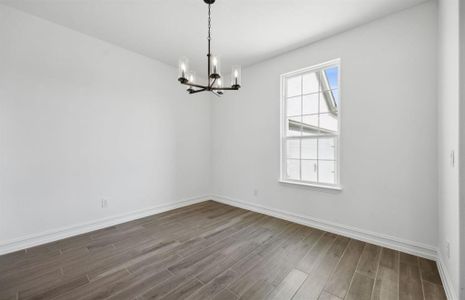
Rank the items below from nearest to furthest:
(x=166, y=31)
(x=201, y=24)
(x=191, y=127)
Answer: (x=201, y=24) < (x=166, y=31) < (x=191, y=127)

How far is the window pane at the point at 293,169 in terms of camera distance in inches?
129

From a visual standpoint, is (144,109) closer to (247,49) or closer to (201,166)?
(201,166)

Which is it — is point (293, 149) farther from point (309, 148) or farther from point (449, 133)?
point (449, 133)

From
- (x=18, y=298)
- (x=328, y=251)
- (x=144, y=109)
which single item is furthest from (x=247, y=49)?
(x=18, y=298)

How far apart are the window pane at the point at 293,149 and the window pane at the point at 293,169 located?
0.09 m

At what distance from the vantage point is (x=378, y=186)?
7.95ft

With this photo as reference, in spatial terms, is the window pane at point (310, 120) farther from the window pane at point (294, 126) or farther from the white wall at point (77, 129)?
the white wall at point (77, 129)

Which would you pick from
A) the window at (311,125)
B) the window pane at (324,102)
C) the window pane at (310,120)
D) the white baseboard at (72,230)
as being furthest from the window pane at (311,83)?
the white baseboard at (72,230)

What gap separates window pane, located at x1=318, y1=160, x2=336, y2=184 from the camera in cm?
287

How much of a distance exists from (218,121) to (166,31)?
6.72 feet

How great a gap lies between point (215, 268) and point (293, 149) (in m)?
2.20

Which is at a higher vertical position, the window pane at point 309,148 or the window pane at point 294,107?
the window pane at point 294,107

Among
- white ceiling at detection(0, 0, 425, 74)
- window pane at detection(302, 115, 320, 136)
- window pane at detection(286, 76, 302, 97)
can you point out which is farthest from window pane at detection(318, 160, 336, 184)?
white ceiling at detection(0, 0, 425, 74)

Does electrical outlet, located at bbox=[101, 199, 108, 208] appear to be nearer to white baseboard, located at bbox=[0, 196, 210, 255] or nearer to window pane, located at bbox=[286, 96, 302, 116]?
white baseboard, located at bbox=[0, 196, 210, 255]
